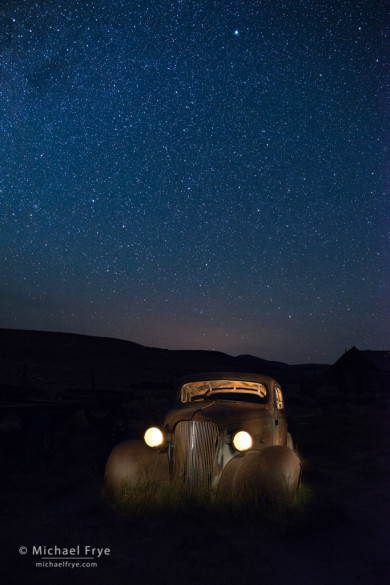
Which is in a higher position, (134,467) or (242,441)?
(242,441)

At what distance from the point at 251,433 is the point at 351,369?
25919 mm

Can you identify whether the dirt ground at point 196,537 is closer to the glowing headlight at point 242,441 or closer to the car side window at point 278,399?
the glowing headlight at point 242,441

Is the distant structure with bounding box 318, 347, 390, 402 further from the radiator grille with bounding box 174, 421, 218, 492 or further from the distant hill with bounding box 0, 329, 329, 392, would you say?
the radiator grille with bounding box 174, 421, 218, 492

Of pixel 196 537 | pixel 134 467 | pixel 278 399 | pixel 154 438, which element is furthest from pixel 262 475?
pixel 278 399

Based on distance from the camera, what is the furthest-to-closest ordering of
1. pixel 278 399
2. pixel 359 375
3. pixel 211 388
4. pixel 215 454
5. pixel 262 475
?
pixel 359 375 < pixel 211 388 < pixel 278 399 < pixel 215 454 < pixel 262 475

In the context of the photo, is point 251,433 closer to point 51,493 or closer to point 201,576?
point 201,576

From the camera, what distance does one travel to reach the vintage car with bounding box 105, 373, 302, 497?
6070 millimetres

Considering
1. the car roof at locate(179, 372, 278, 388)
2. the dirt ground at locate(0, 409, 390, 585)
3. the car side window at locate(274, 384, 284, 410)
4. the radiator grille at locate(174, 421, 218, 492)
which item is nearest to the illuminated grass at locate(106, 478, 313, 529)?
the dirt ground at locate(0, 409, 390, 585)

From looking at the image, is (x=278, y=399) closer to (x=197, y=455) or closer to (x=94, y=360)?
(x=197, y=455)

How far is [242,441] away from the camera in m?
6.35

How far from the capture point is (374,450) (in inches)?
485

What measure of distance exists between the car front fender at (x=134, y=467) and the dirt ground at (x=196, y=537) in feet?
1.11

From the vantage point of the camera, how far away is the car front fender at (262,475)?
19.6 feet

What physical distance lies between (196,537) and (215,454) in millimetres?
1292
